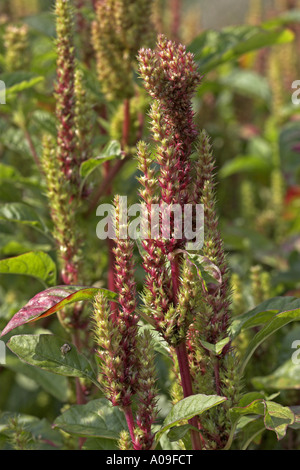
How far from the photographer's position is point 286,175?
2229mm

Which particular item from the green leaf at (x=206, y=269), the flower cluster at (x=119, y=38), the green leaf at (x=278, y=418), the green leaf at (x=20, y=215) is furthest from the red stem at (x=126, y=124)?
the green leaf at (x=278, y=418)

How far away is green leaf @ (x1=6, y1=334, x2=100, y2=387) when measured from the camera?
93cm

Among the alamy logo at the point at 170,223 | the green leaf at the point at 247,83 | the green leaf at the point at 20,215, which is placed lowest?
the alamy logo at the point at 170,223

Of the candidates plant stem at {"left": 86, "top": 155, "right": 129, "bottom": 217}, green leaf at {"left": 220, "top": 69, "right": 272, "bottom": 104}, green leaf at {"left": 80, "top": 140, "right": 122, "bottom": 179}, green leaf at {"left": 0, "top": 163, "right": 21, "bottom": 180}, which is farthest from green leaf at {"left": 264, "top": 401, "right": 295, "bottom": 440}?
green leaf at {"left": 220, "top": 69, "right": 272, "bottom": 104}

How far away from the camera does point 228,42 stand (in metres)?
1.53

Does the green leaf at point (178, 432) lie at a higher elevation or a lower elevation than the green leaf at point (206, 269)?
lower

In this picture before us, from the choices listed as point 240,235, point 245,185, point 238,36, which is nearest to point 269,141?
point 245,185

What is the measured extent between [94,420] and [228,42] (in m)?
0.99

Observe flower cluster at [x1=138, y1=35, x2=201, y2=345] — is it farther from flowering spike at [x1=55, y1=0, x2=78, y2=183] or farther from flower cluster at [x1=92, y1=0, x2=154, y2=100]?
flower cluster at [x1=92, y1=0, x2=154, y2=100]

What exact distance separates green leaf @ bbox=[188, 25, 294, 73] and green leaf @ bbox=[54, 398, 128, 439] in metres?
0.86

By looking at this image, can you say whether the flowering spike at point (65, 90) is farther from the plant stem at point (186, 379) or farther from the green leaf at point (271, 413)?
the green leaf at point (271, 413)

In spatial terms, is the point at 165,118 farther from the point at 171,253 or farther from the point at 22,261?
the point at 22,261

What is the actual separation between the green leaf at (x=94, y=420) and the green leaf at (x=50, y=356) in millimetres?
77

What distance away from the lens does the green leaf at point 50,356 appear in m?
0.93
